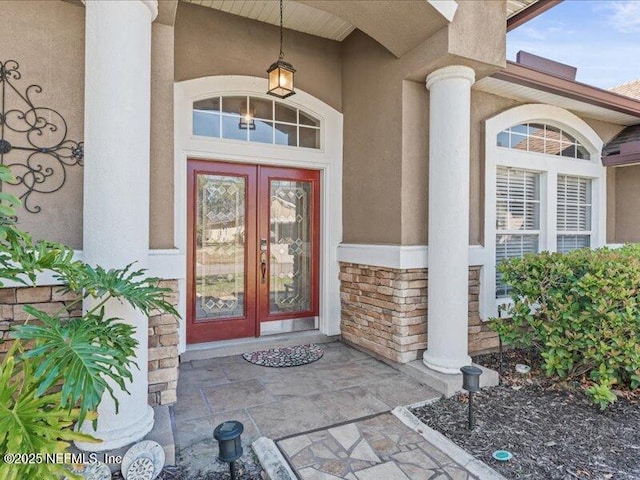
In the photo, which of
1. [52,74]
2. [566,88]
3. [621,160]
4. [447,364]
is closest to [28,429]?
[52,74]

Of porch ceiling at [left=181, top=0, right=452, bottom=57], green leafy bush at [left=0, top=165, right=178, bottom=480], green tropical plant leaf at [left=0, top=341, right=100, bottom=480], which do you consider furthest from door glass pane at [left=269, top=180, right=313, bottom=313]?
green tropical plant leaf at [left=0, top=341, right=100, bottom=480]

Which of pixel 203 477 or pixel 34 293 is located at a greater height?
pixel 34 293

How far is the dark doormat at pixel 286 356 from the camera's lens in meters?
3.88

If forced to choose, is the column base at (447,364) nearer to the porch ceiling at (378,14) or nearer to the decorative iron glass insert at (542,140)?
the decorative iron glass insert at (542,140)

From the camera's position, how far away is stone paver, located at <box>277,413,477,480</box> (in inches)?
86.3

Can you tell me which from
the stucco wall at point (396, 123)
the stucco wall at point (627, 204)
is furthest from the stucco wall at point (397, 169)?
the stucco wall at point (627, 204)

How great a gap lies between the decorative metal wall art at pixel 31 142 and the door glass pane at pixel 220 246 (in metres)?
1.77

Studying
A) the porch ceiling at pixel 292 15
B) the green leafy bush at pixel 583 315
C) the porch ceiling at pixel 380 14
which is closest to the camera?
the green leafy bush at pixel 583 315

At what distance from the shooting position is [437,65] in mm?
3422

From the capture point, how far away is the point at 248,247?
4.38 m

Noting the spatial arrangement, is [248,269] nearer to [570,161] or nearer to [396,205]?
[396,205]

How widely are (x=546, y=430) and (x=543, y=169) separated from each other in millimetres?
3374

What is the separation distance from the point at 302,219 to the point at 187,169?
4.89ft

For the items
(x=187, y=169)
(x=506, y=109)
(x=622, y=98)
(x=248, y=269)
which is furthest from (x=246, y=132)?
(x=622, y=98)
